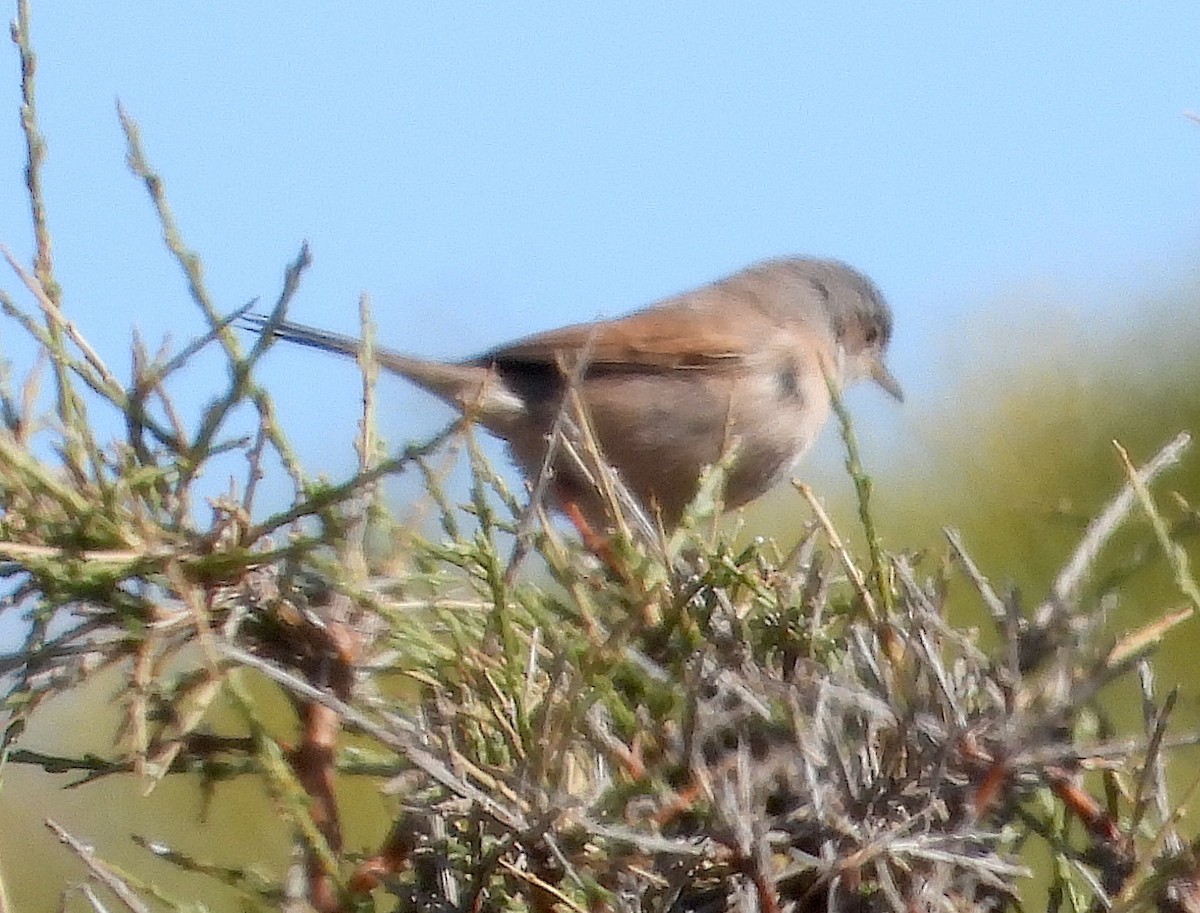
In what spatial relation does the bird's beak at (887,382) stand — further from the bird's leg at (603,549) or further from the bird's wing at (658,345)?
the bird's leg at (603,549)

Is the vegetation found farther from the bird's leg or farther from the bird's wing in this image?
the bird's wing

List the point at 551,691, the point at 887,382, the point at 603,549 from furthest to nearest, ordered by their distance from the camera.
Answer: the point at 887,382 → the point at 603,549 → the point at 551,691

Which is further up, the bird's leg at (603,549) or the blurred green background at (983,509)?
the bird's leg at (603,549)

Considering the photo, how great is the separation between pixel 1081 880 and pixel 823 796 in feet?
0.90

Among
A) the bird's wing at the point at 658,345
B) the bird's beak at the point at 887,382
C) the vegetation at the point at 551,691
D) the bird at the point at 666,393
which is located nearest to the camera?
the vegetation at the point at 551,691

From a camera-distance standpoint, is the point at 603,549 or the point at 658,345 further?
the point at 658,345

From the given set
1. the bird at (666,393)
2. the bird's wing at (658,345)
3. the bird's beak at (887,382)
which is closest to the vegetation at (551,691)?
the bird at (666,393)

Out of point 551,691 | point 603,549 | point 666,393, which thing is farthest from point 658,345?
point 551,691

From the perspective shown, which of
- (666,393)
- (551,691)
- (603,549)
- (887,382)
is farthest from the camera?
(887,382)

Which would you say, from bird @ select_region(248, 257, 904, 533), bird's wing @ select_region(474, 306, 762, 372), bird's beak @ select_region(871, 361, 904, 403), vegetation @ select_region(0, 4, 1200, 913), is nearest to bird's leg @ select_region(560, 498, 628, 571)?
vegetation @ select_region(0, 4, 1200, 913)

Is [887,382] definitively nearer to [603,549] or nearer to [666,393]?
[666,393]

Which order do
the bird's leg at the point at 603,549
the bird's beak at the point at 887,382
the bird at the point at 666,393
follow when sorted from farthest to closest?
the bird's beak at the point at 887,382, the bird at the point at 666,393, the bird's leg at the point at 603,549

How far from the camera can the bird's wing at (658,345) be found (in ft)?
11.6

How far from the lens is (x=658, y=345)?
370cm
